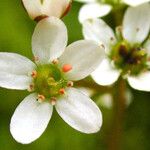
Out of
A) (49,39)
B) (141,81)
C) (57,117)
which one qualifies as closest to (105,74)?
(141,81)

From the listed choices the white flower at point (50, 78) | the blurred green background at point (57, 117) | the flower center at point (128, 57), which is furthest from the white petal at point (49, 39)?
the blurred green background at point (57, 117)

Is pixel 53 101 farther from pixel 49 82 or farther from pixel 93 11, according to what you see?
pixel 93 11

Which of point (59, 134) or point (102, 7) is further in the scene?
point (59, 134)

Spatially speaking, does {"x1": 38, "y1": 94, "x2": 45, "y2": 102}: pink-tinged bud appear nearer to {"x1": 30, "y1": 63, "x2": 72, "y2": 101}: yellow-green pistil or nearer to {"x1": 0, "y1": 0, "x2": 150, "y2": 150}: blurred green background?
{"x1": 30, "y1": 63, "x2": 72, "y2": 101}: yellow-green pistil

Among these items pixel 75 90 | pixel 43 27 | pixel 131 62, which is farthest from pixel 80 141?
pixel 43 27

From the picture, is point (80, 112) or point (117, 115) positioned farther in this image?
point (117, 115)

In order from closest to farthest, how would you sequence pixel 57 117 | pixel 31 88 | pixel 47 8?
pixel 47 8
pixel 31 88
pixel 57 117

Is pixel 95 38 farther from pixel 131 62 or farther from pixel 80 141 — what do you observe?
pixel 80 141

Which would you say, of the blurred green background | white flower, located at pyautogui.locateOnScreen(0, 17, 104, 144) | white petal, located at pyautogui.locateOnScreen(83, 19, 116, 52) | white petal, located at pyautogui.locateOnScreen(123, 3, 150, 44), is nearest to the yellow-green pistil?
white flower, located at pyautogui.locateOnScreen(0, 17, 104, 144)
